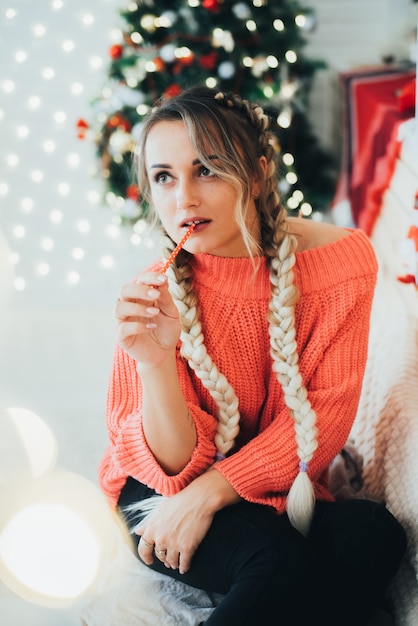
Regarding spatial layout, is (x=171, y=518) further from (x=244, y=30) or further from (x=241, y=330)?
(x=244, y=30)

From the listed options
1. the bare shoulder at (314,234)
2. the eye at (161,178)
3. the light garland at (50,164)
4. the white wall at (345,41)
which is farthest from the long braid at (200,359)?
the white wall at (345,41)

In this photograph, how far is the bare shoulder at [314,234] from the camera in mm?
1135

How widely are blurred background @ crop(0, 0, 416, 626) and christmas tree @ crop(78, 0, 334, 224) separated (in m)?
0.16

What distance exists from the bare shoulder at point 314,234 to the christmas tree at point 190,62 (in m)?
0.90

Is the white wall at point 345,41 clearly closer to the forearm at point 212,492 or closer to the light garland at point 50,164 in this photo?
the light garland at point 50,164

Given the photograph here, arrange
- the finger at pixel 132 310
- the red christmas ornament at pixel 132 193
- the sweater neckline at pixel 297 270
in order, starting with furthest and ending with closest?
the red christmas ornament at pixel 132 193 < the sweater neckline at pixel 297 270 < the finger at pixel 132 310

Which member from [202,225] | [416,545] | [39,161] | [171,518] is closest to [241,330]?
[202,225]

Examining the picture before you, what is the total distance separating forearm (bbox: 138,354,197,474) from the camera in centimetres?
99

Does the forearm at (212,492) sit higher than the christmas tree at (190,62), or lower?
lower

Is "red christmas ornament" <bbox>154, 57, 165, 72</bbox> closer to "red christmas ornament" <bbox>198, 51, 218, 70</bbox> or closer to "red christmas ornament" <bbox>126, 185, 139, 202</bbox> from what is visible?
"red christmas ornament" <bbox>198, 51, 218, 70</bbox>

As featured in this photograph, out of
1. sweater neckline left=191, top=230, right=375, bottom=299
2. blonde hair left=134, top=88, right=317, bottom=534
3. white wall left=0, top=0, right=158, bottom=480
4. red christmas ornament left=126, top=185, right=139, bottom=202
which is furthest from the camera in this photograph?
white wall left=0, top=0, right=158, bottom=480

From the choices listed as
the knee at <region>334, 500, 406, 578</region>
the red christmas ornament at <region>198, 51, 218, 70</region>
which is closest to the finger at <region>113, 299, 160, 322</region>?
the knee at <region>334, 500, 406, 578</region>

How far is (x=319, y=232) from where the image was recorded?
3.78 ft

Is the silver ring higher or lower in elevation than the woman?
lower
